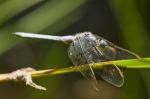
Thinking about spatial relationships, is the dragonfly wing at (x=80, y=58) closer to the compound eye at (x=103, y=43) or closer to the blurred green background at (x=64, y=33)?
the compound eye at (x=103, y=43)

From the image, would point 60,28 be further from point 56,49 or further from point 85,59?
point 85,59

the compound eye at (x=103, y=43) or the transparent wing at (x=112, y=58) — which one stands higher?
the compound eye at (x=103, y=43)

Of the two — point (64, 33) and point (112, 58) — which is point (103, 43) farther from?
point (64, 33)

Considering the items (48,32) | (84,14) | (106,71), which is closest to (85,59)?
(106,71)

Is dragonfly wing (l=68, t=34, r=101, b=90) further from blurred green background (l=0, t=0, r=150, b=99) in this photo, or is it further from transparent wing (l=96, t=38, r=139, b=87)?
blurred green background (l=0, t=0, r=150, b=99)

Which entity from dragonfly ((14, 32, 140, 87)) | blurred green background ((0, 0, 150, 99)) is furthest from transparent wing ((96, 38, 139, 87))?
blurred green background ((0, 0, 150, 99))

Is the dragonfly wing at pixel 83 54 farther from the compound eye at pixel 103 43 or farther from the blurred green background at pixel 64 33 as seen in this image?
the blurred green background at pixel 64 33

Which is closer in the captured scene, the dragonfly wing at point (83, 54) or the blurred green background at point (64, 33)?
the dragonfly wing at point (83, 54)

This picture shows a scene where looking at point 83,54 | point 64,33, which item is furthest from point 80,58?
point 64,33

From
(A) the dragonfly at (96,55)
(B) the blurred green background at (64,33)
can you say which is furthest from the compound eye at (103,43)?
(B) the blurred green background at (64,33)
